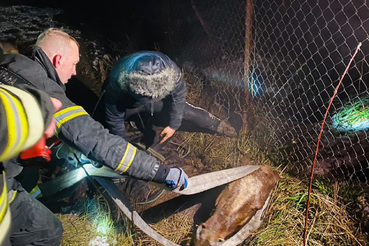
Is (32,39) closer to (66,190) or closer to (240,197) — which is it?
(66,190)

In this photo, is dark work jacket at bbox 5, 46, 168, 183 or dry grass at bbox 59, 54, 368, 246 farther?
dry grass at bbox 59, 54, 368, 246

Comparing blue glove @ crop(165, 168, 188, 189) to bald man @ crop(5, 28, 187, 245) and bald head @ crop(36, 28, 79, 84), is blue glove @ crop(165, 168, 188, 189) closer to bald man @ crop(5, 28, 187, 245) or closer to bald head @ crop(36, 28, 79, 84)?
bald man @ crop(5, 28, 187, 245)

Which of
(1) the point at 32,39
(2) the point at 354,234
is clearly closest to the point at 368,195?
(2) the point at 354,234

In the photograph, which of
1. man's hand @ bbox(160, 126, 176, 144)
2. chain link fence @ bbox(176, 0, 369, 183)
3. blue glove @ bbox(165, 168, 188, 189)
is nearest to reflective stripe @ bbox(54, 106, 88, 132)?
blue glove @ bbox(165, 168, 188, 189)

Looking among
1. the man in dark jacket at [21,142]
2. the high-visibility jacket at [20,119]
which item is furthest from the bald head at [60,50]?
the high-visibility jacket at [20,119]

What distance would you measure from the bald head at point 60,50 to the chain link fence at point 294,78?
190 centimetres

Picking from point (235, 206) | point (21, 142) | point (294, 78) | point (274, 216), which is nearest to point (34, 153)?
point (21, 142)

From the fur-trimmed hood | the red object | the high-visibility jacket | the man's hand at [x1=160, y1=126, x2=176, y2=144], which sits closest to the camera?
the high-visibility jacket

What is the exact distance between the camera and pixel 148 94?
9.07 feet

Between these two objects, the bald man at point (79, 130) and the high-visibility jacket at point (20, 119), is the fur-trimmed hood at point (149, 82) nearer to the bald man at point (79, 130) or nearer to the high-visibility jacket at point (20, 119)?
the bald man at point (79, 130)

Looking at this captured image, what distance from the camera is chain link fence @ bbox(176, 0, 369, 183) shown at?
314 cm

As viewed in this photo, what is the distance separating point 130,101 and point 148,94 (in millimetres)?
461

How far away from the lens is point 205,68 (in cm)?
491

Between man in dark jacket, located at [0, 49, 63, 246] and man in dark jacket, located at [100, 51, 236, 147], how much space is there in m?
1.00
